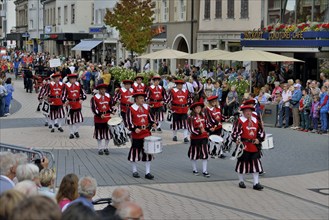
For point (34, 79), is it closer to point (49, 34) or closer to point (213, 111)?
point (213, 111)

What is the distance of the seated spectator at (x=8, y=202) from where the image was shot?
5.60m

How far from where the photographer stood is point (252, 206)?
525 inches

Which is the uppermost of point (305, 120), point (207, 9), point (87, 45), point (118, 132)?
point (207, 9)

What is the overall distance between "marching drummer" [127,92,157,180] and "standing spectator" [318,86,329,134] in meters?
8.57

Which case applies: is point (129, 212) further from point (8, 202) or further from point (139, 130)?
point (139, 130)

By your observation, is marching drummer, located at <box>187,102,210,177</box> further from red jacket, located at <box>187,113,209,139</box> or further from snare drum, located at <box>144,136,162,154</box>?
snare drum, located at <box>144,136,162,154</box>

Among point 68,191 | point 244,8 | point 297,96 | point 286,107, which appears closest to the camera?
point 68,191

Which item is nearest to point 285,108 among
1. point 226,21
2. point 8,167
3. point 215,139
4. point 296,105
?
point 296,105

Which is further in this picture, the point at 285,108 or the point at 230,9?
the point at 230,9

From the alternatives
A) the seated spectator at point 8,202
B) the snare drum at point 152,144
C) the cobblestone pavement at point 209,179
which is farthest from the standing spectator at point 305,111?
the seated spectator at point 8,202

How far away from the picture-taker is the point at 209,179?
1602 cm

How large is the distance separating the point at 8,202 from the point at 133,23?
38897 mm

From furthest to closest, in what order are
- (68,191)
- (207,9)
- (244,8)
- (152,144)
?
(207,9), (244,8), (152,144), (68,191)

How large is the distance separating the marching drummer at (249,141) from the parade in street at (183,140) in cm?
2
